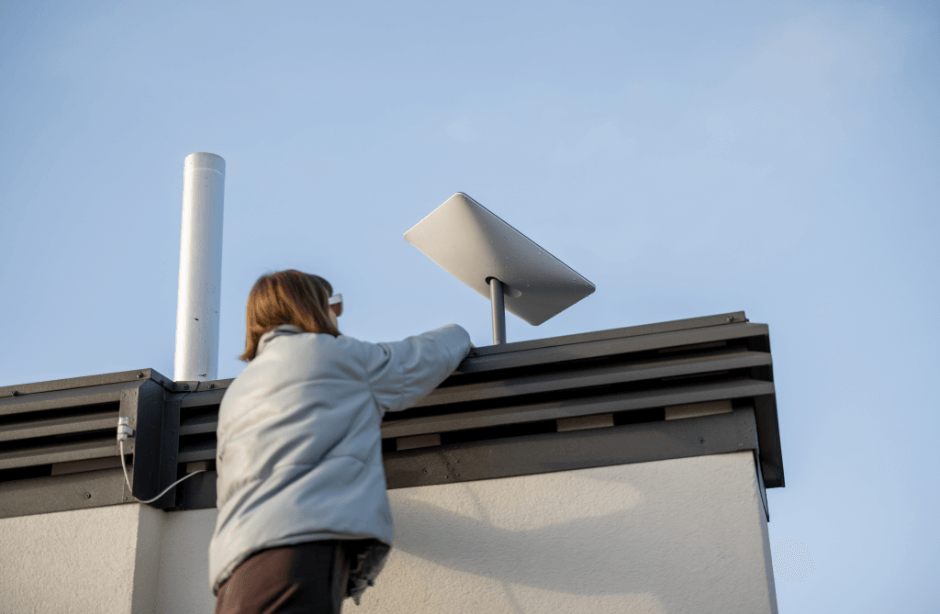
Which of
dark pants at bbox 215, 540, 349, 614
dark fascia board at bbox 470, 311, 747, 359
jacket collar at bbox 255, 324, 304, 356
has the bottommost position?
dark pants at bbox 215, 540, 349, 614

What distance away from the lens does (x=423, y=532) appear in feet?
9.72

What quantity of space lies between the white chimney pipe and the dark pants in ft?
8.03

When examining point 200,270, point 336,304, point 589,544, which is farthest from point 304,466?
point 200,270

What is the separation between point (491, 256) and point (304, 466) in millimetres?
1606

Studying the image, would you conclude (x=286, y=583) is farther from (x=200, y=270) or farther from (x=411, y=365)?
(x=200, y=270)

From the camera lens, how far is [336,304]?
9.17ft

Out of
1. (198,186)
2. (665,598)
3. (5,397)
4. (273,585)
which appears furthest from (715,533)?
(198,186)

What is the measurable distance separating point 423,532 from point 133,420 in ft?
3.39

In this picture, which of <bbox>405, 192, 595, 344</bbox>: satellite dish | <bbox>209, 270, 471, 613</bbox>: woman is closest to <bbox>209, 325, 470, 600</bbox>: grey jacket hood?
<bbox>209, 270, 471, 613</bbox>: woman

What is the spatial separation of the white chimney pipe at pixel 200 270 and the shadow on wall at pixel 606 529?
1973 millimetres

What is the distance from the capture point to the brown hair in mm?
2631

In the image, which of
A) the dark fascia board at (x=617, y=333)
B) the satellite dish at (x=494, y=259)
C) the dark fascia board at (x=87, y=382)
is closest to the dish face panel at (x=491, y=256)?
the satellite dish at (x=494, y=259)

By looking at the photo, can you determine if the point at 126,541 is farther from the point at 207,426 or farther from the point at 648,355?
the point at 648,355

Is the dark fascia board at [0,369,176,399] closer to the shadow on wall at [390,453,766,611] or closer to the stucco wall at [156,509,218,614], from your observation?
the stucco wall at [156,509,218,614]
